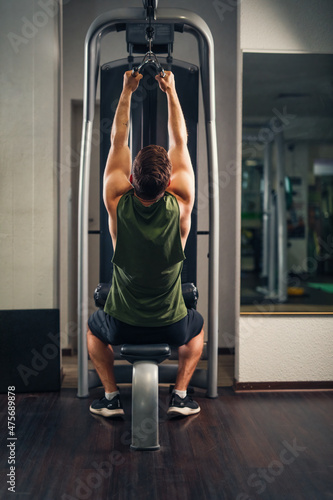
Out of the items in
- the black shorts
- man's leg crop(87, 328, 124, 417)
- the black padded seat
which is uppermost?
the black shorts

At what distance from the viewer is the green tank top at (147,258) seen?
2121 millimetres

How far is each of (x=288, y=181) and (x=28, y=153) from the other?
172 centimetres

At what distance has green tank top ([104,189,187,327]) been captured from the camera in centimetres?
212

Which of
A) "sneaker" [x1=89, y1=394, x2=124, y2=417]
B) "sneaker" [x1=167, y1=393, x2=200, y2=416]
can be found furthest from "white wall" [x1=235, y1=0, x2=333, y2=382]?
"sneaker" [x1=89, y1=394, x2=124, y2=417]

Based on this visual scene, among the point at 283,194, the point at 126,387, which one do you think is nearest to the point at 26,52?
the point at 283,194

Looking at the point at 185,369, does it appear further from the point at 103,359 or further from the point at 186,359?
the point at 103,359

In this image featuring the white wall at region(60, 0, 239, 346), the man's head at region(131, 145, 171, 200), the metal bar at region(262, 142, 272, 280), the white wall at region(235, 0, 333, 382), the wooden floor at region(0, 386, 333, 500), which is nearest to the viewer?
the wooden floor at region(0, 386, 333, 500)

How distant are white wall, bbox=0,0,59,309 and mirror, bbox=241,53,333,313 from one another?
1.28 meters

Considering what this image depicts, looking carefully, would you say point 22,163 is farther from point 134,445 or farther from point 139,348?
point 134,445

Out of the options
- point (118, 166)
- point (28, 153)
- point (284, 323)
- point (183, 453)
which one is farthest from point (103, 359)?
point (28, 153)

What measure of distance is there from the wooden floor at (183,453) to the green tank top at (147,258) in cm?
61

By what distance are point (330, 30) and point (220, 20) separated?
1.05m

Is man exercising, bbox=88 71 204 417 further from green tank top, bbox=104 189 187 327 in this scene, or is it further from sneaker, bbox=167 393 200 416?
sneaker, bbox=167 393 200 416

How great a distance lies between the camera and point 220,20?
146 inches
